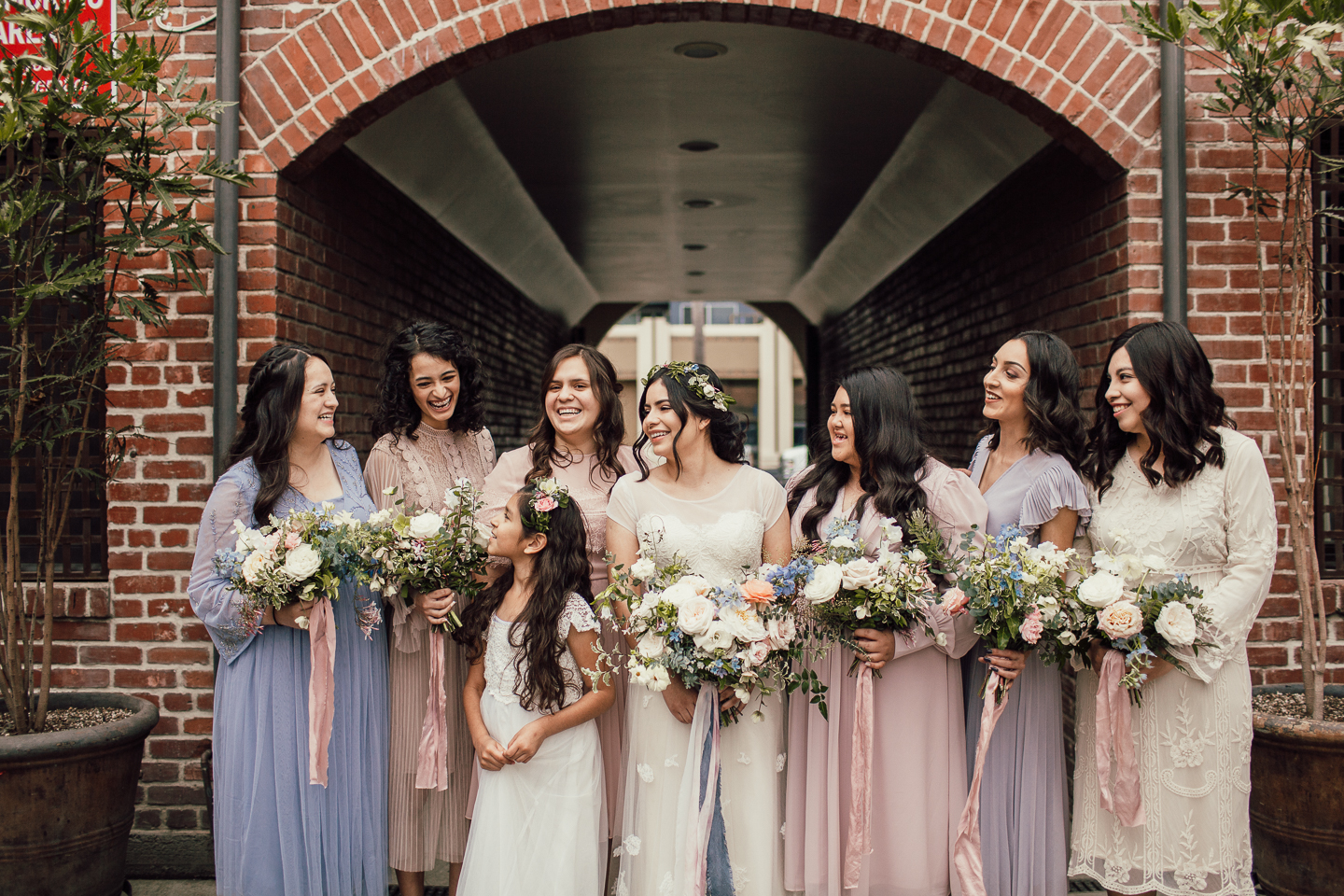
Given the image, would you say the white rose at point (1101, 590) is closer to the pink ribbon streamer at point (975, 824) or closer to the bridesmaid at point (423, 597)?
the pink ribbon streamer at point (975, 824)

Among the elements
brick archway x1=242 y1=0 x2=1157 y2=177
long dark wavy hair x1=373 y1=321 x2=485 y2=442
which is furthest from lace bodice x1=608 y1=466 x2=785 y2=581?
brick archway x1=242 y1=0 x2=1157 y2=177

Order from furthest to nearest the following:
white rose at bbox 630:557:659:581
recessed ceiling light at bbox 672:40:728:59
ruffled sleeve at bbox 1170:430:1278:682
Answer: recessed ceiling light at bbox 672:40:728:59, ruffled sleeve at bbox 1170:430:1278:682, white rose at bbox 630:557:659:581

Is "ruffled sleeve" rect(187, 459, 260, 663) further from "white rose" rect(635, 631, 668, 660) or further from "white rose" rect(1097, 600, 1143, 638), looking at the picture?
"white rose" rect(1097, 600, 1143, 638)

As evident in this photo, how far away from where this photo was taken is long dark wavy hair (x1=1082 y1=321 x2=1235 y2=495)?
3.20 m

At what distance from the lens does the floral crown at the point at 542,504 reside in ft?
10.4

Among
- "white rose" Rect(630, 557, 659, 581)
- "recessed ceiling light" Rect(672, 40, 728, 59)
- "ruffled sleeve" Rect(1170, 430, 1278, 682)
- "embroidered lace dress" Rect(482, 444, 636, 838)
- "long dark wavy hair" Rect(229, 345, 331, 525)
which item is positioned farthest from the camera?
"recessed ceiling light" Rect(672, 40, 728, 59)

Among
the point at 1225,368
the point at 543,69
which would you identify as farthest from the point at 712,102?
the point at 1225,368

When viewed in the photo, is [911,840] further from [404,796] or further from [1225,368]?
[1225,368]

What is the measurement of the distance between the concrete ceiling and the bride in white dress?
2644mm

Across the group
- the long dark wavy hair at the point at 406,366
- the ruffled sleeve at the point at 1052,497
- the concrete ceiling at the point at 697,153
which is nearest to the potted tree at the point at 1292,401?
the ruffled sleeve at the point at 1052,497

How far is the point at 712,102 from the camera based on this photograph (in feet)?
20.7

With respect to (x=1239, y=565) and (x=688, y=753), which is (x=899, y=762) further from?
(x=1239, y=565)

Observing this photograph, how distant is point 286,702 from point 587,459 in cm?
128

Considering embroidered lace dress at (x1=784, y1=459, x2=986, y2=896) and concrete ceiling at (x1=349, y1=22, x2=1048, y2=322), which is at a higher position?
concrete ceiling at (x1=349, y1=22, x2=1048, y2=322)
